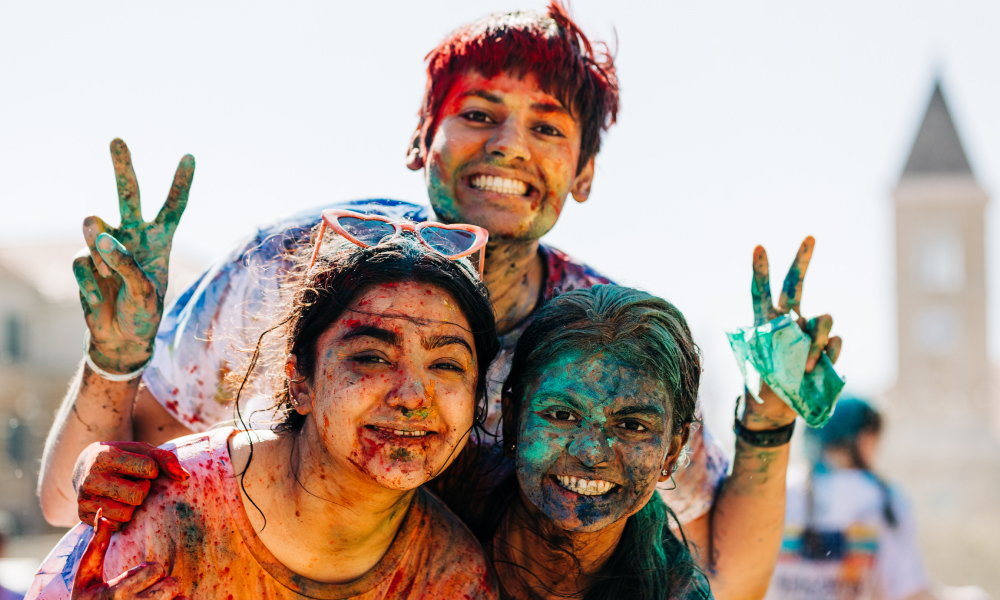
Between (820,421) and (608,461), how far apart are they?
0.77 metres

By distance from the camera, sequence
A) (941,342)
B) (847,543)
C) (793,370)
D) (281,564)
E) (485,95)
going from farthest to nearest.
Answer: (941,342)
(847,543)
(485,95)
(793,370)
(281,564)

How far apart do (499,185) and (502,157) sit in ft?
0.28

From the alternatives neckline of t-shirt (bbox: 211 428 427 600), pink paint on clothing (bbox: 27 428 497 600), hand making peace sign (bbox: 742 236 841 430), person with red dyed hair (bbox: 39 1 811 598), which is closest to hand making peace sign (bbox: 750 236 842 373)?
hand making peace sign (bbox: 742 236 841 430)

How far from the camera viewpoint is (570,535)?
238 cm

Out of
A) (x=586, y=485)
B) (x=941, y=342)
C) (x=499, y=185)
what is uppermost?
(x=941, y=342)

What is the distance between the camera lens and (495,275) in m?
2.97

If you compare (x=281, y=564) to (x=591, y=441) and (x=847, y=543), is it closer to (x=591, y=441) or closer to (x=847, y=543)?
(x=591, y=441)

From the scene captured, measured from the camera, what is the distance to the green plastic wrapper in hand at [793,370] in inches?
102

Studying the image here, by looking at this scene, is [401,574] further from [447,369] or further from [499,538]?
[447,369]

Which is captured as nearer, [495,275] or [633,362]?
[633,362]

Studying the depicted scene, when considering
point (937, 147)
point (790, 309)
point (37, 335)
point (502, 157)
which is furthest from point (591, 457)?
point (937, 147)

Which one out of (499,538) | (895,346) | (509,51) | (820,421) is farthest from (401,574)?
→ (895,346)

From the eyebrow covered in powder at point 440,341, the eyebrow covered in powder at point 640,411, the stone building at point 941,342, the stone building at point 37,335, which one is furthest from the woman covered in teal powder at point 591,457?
the stone building at point 941,342

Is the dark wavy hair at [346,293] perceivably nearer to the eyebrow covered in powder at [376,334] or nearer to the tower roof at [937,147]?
the eyebrow covered in powder at [376,334]
